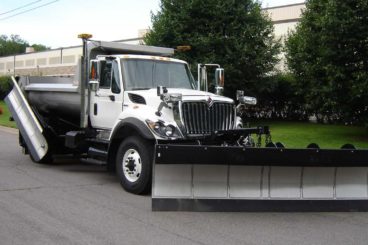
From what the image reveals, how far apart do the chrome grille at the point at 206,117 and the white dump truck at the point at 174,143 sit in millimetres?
17

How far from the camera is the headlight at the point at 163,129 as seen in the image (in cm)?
812

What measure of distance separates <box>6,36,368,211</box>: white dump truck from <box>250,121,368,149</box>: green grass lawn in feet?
22.0

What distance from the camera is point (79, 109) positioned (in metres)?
10.5

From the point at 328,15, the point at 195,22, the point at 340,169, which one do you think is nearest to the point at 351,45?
the point at 328,15

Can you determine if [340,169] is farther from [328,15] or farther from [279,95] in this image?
[279,95]

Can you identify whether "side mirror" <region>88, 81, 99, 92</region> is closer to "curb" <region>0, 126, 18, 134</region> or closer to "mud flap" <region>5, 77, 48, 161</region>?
"mud flap" <region>5, 77, 48, 161</region>

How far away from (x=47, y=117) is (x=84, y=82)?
7.31 feet

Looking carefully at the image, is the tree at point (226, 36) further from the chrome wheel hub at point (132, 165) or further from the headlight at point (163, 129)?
the headlight at point (163, 129)

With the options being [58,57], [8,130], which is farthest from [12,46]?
[8,130]

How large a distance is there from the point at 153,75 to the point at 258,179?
3326 mm

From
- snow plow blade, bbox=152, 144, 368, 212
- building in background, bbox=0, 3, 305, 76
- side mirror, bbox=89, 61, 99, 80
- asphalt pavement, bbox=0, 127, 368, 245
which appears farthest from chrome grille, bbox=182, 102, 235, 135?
building in background, bbox=0, 3, 305, 76

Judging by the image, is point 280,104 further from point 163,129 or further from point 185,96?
point 163,129

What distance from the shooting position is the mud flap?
1118cm

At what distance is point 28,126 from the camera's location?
11500 millimetres
